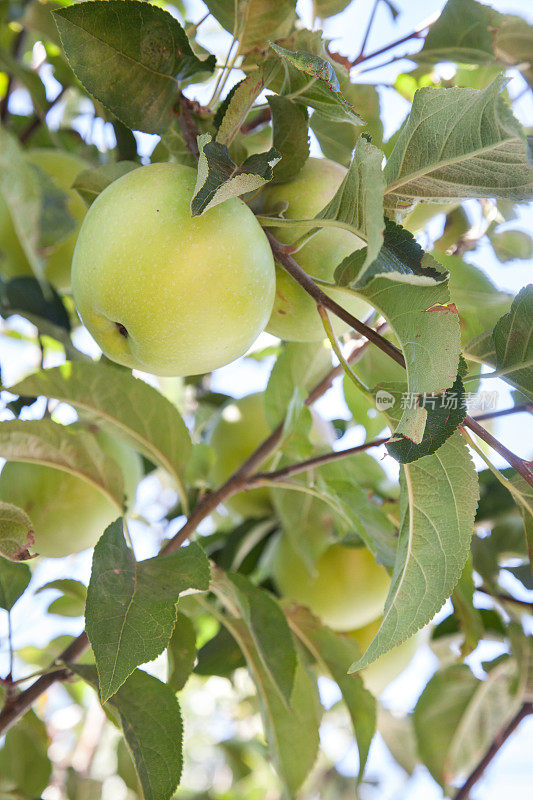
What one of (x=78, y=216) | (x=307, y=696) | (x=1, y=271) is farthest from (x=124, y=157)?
(x=307, y=696)

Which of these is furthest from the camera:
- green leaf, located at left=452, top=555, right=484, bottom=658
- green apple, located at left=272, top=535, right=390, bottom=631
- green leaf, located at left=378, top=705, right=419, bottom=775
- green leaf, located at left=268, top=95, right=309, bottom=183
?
green leaf, located at left=378, top=705, right=419, bottom=775

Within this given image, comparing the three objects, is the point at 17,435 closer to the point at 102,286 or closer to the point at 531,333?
the point at 102,286

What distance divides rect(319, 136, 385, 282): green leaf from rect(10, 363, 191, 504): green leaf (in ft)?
1.51

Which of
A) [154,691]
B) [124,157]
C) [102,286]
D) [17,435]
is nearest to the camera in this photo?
[102,286]

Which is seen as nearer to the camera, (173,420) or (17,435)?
(17,435)

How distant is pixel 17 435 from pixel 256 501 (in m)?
0.67

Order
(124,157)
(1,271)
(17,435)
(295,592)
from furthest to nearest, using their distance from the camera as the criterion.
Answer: (295,592) < (1,271) < (124,157) < (17,435)

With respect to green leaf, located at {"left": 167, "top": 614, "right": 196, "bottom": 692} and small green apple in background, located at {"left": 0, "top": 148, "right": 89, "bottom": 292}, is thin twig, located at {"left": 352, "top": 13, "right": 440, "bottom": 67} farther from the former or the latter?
green leaf, located at {"left": 167, "top": 614, "right": 196, "bottom": 692}

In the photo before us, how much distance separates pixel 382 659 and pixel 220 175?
1.13 metres

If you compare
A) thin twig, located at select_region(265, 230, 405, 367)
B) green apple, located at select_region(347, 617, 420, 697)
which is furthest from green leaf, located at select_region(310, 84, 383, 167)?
green apple, located at select_region(347, 617, 420, 697)

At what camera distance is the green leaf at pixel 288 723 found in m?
0.99

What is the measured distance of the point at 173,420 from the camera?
1.03 m

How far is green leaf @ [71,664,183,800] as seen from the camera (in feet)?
2.42

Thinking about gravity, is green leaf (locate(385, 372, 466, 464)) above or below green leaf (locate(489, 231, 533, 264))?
above
